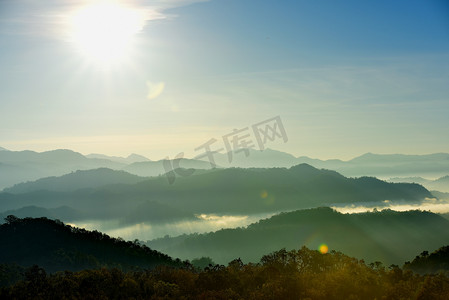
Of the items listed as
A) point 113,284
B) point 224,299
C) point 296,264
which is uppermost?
point 113,284

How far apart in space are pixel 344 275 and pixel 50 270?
105425mm

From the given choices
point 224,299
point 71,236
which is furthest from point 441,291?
point 71,236

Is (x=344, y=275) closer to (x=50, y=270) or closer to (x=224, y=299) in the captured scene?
(x=224, y=299)

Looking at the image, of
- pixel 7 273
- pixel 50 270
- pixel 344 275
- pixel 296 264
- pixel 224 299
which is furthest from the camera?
pixel 50 270

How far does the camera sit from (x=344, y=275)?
198 feet

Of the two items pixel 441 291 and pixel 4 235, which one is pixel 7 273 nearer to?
pixel 4 235

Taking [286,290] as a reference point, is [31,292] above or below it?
above

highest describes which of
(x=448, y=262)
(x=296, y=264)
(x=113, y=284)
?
(x=113, y=284)

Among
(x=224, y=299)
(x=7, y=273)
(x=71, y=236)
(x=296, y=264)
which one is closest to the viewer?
(x=224, y=299)

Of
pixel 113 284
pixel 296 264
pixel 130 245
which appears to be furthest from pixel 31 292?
pixel 130 245

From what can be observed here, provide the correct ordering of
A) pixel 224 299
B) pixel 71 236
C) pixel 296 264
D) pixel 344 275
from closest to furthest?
pixel 224 299, pixel 344 275, pixel 296 264, pixel 71 236

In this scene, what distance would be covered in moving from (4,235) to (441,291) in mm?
170271

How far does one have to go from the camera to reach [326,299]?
5266 cm

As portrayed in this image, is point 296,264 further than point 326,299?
Yes
